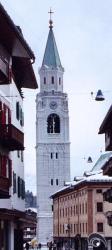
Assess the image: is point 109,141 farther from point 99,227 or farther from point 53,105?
point 53,105

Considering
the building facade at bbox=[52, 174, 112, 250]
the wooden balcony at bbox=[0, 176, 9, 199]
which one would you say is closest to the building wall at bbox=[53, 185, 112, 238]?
Answer: the building facade at bbox=[52, 174, 112, 250]

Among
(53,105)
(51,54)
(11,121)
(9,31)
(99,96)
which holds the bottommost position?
(99,96)

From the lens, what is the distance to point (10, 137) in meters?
32.5

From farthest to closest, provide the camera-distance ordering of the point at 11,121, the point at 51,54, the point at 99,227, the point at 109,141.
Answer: the point at 51,54 → the point at 99,227 → the point at 109,141 → the point at 11,121

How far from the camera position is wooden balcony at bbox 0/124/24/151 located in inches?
1271

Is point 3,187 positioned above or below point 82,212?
below

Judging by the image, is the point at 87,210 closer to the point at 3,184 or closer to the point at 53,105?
the point at 3,184

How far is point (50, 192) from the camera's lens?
6983 inches

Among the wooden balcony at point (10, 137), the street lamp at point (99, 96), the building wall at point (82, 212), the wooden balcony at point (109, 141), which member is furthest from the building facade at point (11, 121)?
the building wall at point (82, 212)

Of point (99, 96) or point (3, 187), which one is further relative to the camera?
point (99, 96)

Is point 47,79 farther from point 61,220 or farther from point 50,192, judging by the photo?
point 61,220

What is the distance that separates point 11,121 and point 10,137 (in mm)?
7447

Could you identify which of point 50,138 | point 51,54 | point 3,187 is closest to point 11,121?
point 3,187

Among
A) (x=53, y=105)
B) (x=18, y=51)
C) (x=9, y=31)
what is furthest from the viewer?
(x=53, y=105)
